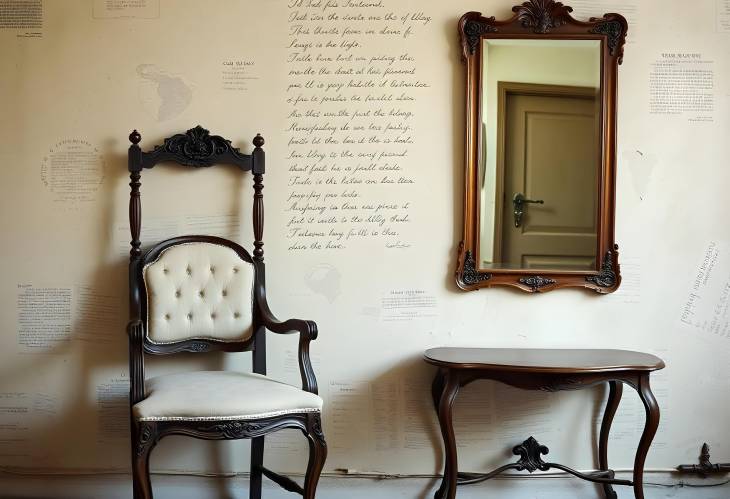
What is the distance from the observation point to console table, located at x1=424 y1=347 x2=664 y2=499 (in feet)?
8.16

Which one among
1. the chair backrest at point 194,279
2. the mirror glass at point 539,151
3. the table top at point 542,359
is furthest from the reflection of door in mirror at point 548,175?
the chair backrest at point 194,279

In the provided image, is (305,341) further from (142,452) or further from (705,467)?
(705,467)

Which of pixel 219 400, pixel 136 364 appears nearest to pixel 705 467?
pixel 219 400

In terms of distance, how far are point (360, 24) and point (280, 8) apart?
0.32m

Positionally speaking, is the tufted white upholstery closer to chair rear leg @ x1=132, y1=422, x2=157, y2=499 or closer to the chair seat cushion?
the chair seat cushion

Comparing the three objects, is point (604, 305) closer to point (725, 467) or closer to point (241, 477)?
point (725, 467)

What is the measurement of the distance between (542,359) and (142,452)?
1384 mm

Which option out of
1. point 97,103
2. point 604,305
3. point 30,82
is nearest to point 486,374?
point 604,305

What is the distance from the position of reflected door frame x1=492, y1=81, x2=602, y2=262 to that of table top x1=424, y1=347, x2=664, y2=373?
0.40 m

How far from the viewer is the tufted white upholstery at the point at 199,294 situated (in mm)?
2650

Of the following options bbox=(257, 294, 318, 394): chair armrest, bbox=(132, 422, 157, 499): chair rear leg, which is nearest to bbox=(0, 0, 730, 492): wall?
bbox=(257, 294, 318, 394): chair armrest

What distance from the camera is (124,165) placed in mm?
2852

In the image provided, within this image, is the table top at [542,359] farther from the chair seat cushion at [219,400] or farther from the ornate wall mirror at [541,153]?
the chair seat cushion at [219,400]

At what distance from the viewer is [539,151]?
2.85 metres
